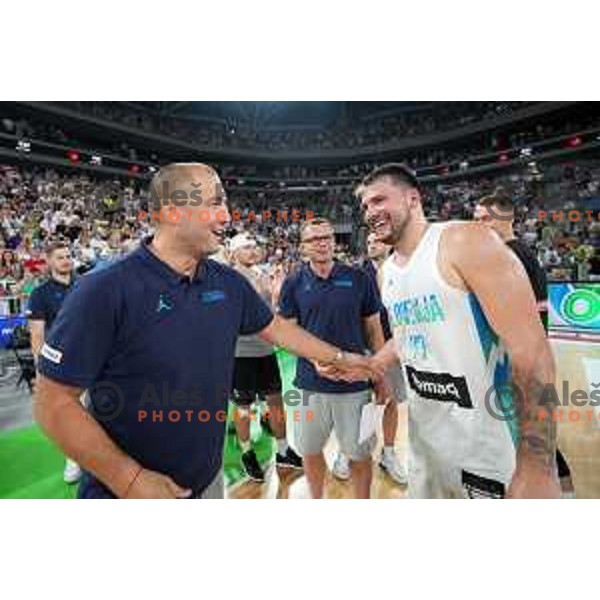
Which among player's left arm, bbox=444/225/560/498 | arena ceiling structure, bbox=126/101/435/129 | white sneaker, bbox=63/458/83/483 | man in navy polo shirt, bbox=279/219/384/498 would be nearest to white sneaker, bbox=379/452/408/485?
man in navy polo shirt, bbox=279/219/384/498

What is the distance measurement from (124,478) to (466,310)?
115cm

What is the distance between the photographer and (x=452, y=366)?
5.60 feet

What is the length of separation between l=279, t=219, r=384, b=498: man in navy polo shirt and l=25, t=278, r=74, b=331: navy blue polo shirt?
5.80 feet

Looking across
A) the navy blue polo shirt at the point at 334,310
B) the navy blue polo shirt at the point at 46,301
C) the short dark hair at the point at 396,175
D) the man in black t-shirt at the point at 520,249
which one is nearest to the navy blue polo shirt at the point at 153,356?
the short dark hair at the point at 396,175

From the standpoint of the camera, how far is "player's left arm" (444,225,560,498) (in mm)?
1473

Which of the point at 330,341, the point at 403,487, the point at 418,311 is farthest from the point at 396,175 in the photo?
the point at 403,487

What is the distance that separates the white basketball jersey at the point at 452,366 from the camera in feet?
5.40

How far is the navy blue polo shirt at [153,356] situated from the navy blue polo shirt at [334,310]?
1.09 m

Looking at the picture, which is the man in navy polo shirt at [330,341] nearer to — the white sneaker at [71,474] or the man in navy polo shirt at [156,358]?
the man in navy polo shirt at [156,358]

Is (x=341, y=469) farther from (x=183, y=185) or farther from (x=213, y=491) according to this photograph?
(x=183, y=185)

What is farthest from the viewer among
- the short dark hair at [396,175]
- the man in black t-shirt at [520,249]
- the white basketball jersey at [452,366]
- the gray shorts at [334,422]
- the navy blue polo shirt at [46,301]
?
the navy blue polo shirt at [46,301]

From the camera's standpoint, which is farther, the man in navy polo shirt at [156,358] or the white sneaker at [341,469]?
the white sneaker at [341,469]
